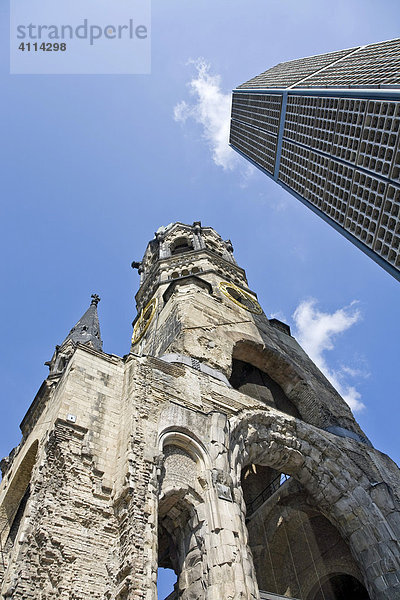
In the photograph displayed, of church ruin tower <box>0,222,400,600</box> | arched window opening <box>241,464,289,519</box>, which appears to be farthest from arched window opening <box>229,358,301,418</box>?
arched window opening <box>241,464,289,519</box>

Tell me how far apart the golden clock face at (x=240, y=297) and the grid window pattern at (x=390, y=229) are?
1106 cm

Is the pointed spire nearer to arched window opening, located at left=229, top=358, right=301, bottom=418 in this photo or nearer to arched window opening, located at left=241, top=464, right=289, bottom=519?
arched window opening, located at left=229, top=358, right=301, bottom=418

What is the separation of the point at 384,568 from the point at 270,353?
8134 mm

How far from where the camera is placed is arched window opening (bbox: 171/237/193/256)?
26.5 m

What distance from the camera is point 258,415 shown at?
1223cm

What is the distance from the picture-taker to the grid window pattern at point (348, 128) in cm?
965

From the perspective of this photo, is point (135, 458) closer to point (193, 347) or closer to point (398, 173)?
point (193, 347)

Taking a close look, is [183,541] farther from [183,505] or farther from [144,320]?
[144,320]

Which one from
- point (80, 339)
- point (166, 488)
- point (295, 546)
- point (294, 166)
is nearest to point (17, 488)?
point (166, 488)

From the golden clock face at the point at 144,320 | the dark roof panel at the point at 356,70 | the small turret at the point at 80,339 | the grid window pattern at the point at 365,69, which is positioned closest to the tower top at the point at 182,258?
the golden clock face at the point at 144,320

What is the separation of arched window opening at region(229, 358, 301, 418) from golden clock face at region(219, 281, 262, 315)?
3.37 meters

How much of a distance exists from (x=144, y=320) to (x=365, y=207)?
1372cm

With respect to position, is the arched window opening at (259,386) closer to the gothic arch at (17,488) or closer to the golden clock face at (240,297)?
the golden clock face at (240,297)

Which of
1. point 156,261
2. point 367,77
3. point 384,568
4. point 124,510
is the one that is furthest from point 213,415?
point 156,261
